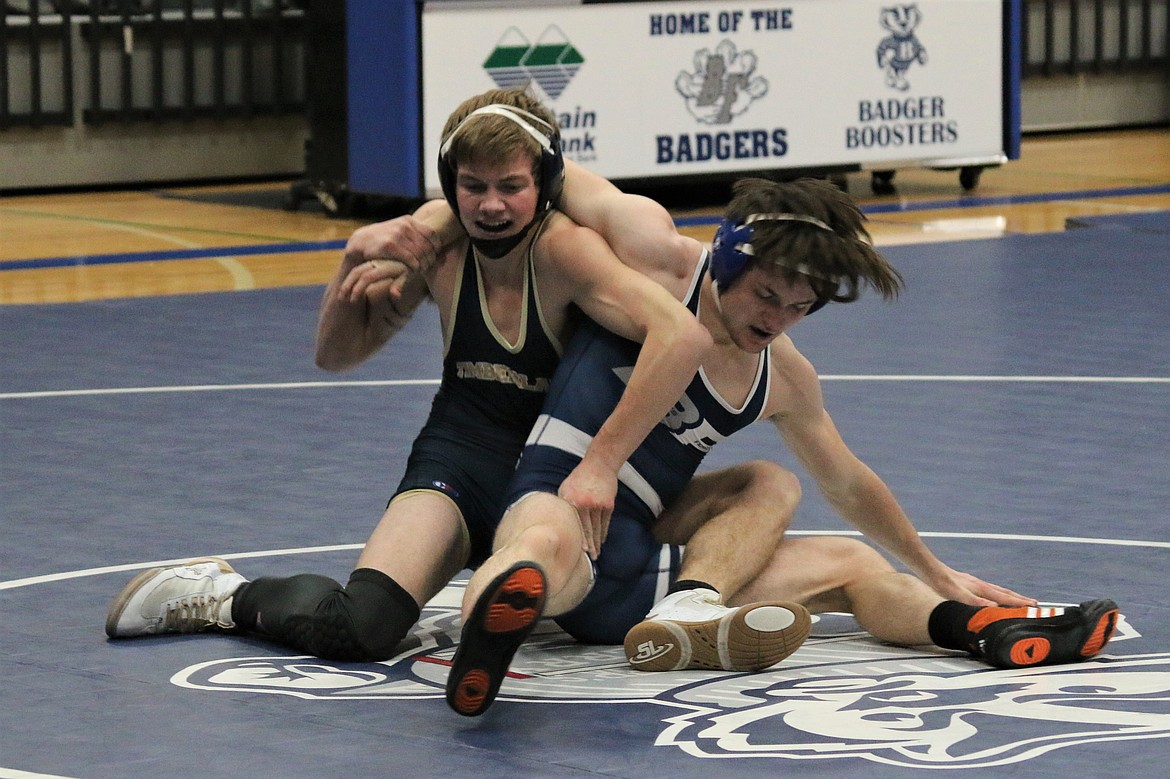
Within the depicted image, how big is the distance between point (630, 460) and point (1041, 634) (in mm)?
801

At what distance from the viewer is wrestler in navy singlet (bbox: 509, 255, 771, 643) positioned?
12.5 feet

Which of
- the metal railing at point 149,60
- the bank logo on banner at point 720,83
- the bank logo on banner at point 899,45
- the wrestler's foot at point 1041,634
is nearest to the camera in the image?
the wrestler's foot at point 1041,634

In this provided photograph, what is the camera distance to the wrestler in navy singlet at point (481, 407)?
156 inches

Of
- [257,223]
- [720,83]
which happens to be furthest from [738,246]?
[257,223]

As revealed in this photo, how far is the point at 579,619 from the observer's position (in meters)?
3.84

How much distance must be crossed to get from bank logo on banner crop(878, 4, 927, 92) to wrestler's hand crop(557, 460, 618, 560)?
9683 mm

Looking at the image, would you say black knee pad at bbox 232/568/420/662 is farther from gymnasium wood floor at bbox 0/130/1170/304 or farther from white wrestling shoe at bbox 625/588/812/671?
gymnasium wood floor at bbox 0/130/1170/304

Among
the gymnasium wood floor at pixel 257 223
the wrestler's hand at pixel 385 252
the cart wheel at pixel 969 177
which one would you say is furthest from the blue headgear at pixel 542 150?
the cart wheel at pixel 969 177

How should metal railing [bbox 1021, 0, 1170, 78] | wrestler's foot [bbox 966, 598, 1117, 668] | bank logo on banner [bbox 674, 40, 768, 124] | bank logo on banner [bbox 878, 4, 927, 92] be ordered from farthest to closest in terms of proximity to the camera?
metal railing [bbox 1021, 0, 1170, 78], bank logo on banner [bbox 878, 4, 927, 92], bank logo on banner [bbox 674, 40, 768, 124], wrestler's foot [bbox 966, 598, 1117, 668]

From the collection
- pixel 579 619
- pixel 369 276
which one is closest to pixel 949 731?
pixel 579 619

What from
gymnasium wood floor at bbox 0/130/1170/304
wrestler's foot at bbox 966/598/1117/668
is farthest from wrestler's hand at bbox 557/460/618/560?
gymnasium wood floor at bbox 0/130/1170/304

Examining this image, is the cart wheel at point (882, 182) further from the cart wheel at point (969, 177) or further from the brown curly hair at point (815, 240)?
the brown curly hair at point (815, 240)

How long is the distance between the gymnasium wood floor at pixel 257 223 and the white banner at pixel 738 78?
0.42 metres

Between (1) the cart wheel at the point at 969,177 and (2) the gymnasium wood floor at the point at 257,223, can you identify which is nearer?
(2) the gymnasium wood floor at the point at 257,223
